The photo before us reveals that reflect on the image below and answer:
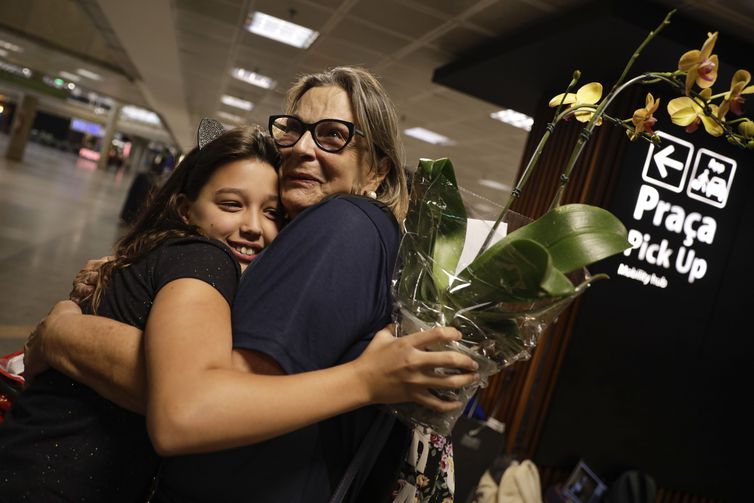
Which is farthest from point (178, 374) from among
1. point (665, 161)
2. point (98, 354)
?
point (665, 161)

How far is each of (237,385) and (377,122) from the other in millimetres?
740

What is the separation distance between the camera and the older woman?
0.84 m

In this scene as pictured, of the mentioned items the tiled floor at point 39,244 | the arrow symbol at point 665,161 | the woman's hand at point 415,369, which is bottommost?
the tiled floor at point 39,244

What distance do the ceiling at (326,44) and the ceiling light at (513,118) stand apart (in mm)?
140

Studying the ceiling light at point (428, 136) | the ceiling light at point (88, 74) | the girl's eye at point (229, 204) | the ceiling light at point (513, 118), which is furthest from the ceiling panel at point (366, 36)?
the ceiling light at point (88, 74)

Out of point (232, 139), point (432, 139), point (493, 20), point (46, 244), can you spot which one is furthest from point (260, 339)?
point (432, 139)

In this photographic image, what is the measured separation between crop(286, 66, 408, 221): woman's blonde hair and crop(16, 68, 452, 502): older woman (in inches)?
9.6

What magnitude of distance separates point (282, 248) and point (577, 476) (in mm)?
3956

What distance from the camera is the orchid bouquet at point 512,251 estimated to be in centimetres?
84

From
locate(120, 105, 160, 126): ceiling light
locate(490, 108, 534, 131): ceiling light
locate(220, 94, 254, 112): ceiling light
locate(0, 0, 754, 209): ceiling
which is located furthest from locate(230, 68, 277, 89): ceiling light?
locate(120, 105, 160, 126): ceiling light

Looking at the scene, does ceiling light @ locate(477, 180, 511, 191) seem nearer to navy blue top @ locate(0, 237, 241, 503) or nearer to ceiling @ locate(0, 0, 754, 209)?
ceiling @ locate(0, 0, 754, 209)

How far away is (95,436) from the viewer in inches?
42.9

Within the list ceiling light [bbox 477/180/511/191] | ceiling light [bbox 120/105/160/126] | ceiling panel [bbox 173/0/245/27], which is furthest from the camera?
ceiling light [bbox 120/105/160/126]

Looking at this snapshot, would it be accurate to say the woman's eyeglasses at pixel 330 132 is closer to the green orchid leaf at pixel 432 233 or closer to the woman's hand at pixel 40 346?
the green orchid leaf at pixel 432 233
